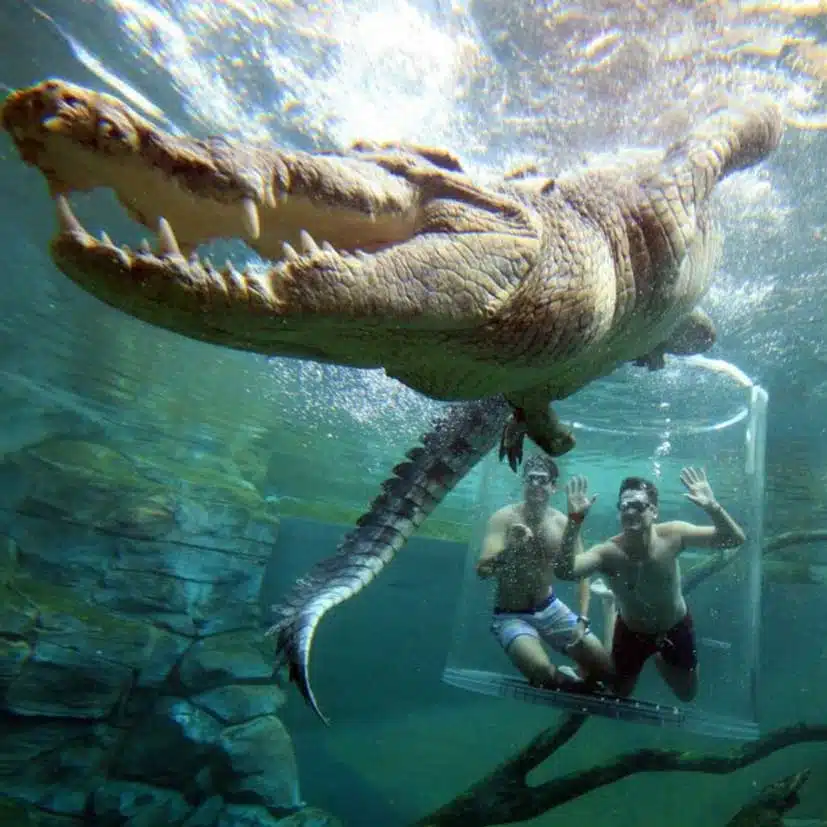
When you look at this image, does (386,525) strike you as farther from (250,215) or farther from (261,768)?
(261,768)

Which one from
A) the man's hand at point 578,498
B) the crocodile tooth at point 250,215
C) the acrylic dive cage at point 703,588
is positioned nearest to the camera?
the crocodile tooth at point 250,215

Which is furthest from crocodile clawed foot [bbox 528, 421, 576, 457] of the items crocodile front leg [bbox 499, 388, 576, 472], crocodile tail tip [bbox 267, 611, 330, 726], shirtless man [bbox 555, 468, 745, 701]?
crocodile tail tip [bbox 267, 611, 330, 726]

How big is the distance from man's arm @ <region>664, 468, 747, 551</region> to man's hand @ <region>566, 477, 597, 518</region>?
111 centimetres

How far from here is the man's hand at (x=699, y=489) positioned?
5.29 meters

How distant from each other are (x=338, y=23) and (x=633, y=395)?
7942 mm

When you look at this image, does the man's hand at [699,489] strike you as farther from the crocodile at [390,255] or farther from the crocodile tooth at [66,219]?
the crocodile tooth at [66,219]

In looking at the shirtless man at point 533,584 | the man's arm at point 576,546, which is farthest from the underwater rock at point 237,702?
the man's arm at point 576,546

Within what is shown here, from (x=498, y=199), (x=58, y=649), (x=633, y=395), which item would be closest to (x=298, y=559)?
(x=58, y=649)

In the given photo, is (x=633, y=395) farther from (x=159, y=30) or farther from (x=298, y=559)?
(x=298, y=559)

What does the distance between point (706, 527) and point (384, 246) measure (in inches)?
199

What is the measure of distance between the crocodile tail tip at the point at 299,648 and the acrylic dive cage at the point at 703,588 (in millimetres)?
2939

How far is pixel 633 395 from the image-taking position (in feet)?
35.4

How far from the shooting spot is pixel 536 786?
6672 millimetres

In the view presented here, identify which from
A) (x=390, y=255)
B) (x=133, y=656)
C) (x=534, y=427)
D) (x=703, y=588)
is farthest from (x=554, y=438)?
(x=133, y=656)
